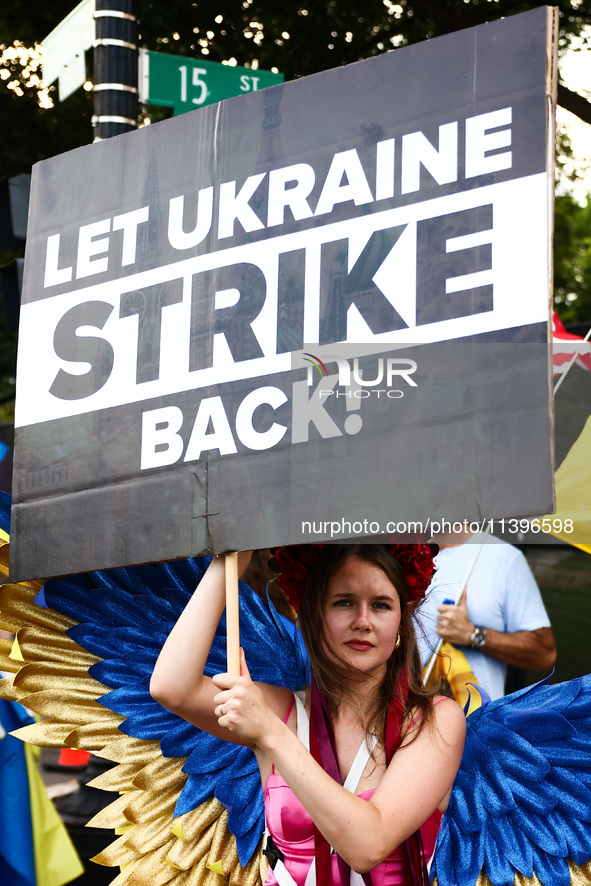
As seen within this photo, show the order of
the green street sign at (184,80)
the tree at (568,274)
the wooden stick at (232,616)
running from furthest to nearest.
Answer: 1. the tree at (568,274)
2. the green street sign at (184,80)
3. the wooden stick at (232,616)

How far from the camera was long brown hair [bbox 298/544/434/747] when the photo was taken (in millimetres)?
2059

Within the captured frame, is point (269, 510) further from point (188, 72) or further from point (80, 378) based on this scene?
point (188, 72)

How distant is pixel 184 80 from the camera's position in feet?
12.2

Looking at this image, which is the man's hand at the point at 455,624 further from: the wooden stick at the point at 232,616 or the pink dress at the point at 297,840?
the wooden stick at the point at 232,616

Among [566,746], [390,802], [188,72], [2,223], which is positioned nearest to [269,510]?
[390,802]

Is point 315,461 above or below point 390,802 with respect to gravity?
above

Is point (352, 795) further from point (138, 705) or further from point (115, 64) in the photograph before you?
A: point (115, 64)

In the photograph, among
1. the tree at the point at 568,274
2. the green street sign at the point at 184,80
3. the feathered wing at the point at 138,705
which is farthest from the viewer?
the tree at the point at 568,274

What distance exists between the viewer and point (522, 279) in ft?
5.59

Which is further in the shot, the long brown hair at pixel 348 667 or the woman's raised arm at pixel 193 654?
the long brown hair at pixel 348 667

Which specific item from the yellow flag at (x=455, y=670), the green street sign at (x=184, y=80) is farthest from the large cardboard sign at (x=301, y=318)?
the yellow flag at (x=455, y=670)

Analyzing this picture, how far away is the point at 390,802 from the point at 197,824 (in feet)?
2.24

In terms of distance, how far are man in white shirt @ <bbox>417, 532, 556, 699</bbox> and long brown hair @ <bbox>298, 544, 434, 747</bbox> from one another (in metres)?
1.64

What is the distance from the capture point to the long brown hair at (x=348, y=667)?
2059 mm
